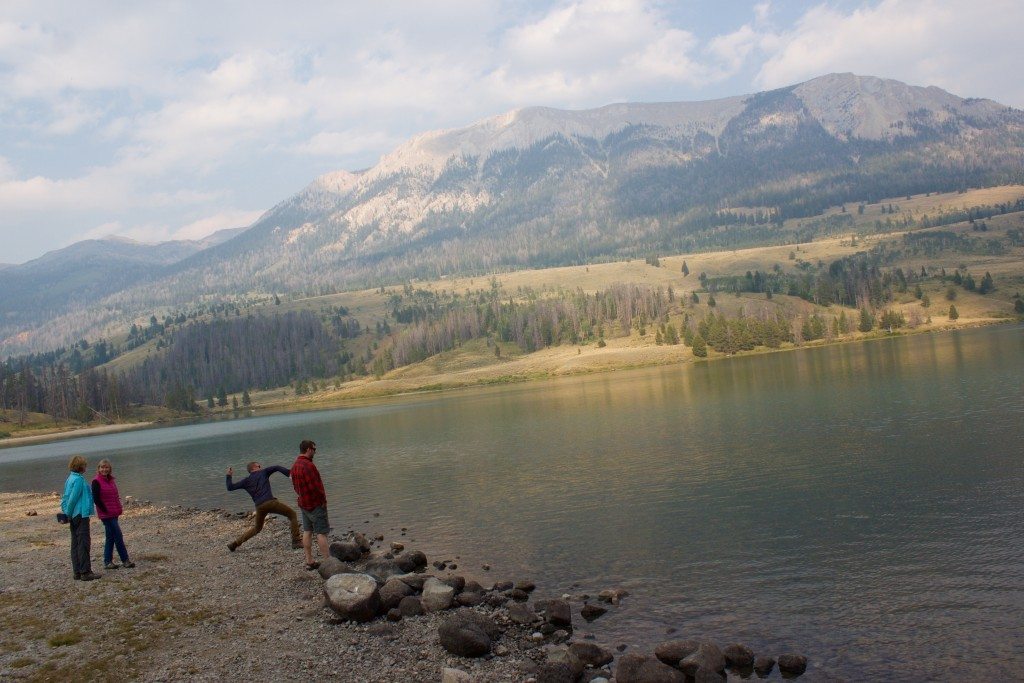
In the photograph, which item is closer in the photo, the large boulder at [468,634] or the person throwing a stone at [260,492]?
the large boulder at [468,634]

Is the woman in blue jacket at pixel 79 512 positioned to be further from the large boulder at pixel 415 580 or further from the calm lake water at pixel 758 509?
the large boulder at pixel 415 580

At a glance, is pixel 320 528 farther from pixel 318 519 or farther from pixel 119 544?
pixel 119 544

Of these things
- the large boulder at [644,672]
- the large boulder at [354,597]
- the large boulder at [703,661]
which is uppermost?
the large boulder at [354,597]

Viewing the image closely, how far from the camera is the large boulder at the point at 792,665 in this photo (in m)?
15.4

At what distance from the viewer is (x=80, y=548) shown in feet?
78.1

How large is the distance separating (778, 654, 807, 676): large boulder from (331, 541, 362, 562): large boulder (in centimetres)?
1717

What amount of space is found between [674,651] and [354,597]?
29.2 ft

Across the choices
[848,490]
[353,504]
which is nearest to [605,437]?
[353,504]

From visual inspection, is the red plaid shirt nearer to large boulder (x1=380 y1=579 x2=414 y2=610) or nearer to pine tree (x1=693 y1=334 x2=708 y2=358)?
large boulder (x1=380 y1=579 x2=414 y2=610)

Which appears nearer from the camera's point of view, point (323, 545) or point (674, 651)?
point (674, 651)

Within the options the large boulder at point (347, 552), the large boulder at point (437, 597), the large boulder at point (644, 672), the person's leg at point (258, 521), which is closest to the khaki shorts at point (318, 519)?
the large boulder at point (347, 552)

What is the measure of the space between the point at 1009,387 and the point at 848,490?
41.3 m

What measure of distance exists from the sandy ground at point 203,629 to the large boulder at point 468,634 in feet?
0.94

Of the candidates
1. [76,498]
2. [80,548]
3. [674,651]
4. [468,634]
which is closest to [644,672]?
[674,651]
